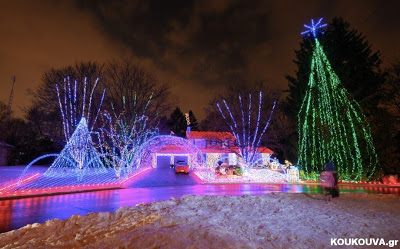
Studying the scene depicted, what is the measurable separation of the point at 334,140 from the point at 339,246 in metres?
16.9

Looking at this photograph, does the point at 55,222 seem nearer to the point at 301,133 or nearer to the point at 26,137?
the point at 301,133

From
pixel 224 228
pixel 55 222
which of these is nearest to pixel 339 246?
pixel 224 228

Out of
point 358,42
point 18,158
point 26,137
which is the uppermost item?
point 358,42

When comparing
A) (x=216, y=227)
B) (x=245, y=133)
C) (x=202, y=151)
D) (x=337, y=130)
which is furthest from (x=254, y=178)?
(x=202, y=151)

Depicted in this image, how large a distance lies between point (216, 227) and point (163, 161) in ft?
125

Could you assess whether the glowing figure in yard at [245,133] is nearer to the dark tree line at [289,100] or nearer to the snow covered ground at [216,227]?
the dark tree line at [289,100]

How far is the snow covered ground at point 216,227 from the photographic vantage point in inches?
196

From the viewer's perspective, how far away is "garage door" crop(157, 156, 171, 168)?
4253 cm

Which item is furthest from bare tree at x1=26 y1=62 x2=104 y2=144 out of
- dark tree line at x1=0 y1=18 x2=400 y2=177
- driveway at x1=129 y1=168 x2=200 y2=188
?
driveway at x1=129 y1=168 x2=200 y2=188

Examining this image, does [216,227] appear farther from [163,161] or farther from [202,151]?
[202,151]

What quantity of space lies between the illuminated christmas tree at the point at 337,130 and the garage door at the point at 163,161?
26.1 metres

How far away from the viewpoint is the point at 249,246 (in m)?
4.71

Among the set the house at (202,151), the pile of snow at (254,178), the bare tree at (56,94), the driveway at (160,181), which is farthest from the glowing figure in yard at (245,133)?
the bare tree at (56,94)

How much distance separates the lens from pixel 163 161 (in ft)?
141
